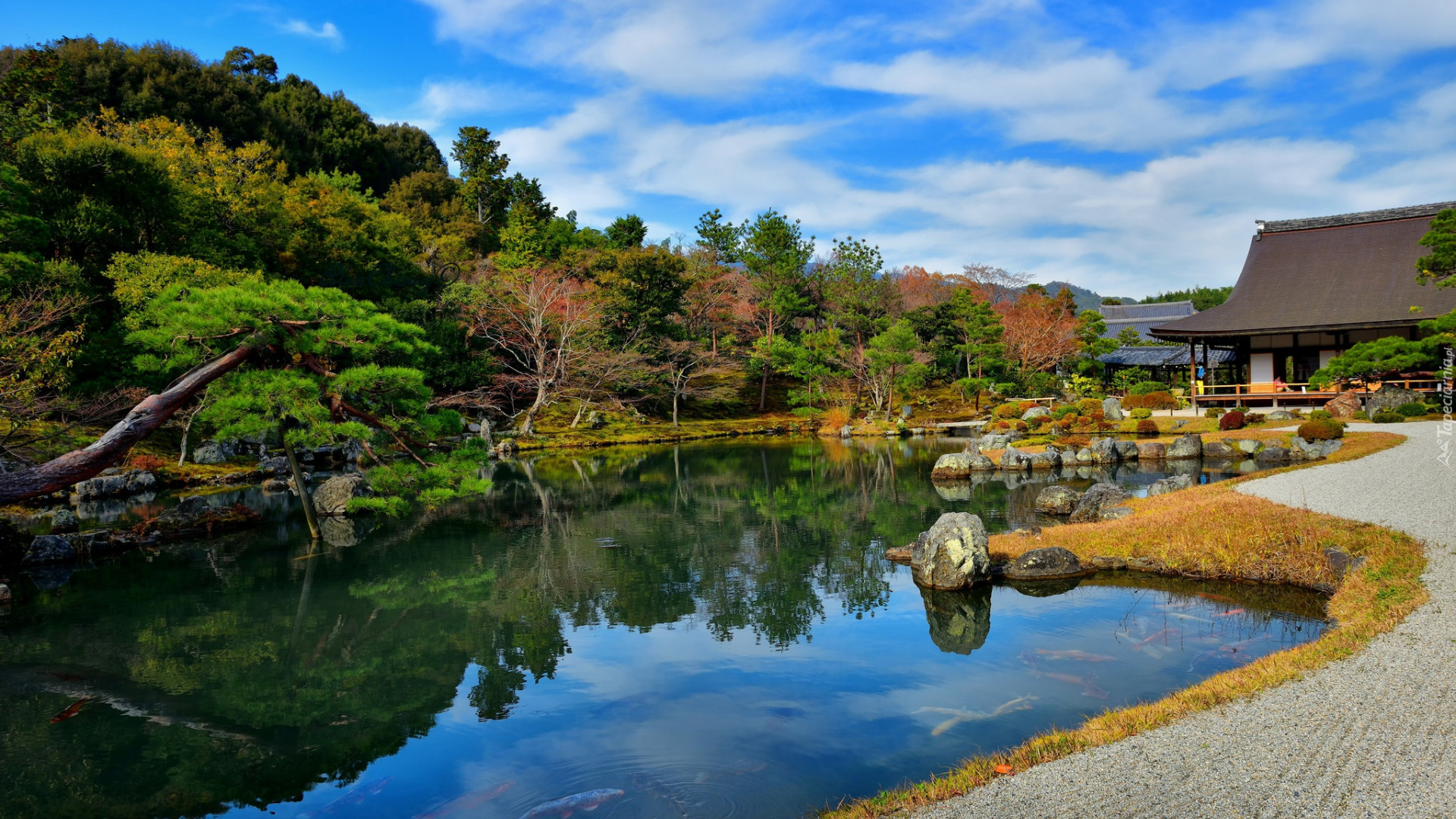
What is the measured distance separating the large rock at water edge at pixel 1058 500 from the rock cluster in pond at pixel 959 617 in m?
5.25

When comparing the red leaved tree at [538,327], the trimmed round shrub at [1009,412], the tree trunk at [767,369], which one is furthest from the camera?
the tree trunk at [767,369]

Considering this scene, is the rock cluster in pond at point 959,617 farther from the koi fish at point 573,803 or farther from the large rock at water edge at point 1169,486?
the large rock at water edge at point 1169,486

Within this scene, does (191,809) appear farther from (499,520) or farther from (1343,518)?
(1343,518)

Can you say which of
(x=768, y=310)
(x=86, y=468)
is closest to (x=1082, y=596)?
(x=86, y=468)

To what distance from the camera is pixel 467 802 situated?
186 inches

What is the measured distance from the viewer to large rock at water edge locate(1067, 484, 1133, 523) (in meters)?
12.0

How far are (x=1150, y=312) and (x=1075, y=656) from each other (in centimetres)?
5243

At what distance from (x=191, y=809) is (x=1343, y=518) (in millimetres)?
11557

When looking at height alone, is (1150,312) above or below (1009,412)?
above

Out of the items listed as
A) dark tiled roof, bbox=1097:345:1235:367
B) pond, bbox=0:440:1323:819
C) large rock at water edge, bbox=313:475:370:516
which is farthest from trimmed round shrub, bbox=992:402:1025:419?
large rock at water edge, bbox=313:475:370:516

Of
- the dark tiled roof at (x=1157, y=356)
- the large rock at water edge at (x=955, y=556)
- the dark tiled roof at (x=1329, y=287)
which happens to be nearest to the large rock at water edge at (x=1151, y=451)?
the dark tiled roof at (x=1329, y=287)

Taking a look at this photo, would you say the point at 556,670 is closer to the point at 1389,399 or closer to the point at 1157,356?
the point at 1389,399

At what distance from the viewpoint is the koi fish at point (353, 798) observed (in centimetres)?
470

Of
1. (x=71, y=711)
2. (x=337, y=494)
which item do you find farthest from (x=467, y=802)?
(x=337, y=494)
